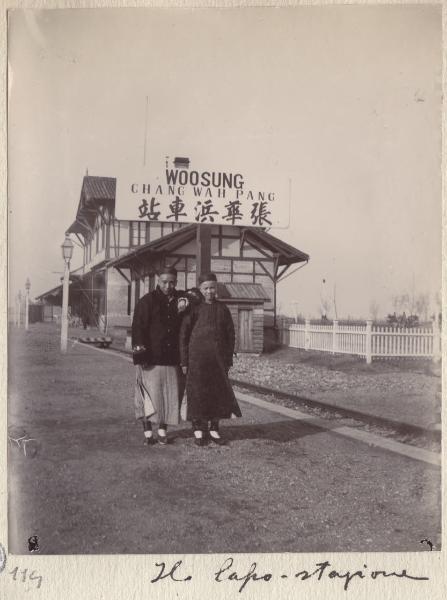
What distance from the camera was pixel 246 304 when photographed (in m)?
3.31

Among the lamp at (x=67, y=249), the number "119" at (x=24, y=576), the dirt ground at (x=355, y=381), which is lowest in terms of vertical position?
the number "119" at (x=24, y=576)

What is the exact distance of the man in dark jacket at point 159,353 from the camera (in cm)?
299

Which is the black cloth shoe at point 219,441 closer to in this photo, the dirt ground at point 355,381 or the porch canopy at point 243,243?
the dirt ground at point 355,381

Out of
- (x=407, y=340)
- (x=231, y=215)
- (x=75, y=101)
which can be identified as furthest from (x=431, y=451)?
(x=75, y=101)

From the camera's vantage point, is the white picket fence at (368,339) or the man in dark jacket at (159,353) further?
the man in dark jacket at (159,353)

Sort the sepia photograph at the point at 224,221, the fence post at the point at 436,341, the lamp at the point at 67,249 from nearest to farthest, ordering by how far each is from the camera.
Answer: the sepia photograph at the point at 224,221
the fence post at the point at 436,341
the lamp at the point at 67,249

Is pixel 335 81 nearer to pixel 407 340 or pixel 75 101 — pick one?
pixel 75 101

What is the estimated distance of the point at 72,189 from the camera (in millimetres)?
2471

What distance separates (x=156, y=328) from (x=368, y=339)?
2.19 m

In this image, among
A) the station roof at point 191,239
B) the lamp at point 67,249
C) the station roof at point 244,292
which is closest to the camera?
the lamp at point 67,249

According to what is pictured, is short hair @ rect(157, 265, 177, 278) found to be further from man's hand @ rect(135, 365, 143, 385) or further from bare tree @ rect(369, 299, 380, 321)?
bare tree @ rect(369, 299, 380, 321)

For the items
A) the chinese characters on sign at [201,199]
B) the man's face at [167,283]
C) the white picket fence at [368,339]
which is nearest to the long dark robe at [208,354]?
the man's face at [167,283]
